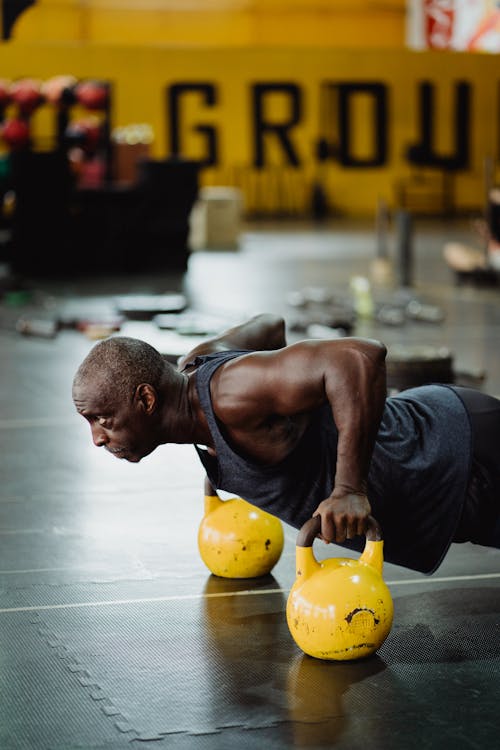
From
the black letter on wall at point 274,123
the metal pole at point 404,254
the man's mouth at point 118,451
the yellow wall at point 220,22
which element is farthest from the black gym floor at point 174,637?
the yellow wall at point 220,22

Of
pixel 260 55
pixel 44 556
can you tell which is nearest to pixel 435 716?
pixel 44 556

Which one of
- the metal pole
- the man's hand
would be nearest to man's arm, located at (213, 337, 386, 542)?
the man's hand

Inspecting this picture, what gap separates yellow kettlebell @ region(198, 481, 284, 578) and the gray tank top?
419 millimetres

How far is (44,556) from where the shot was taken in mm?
4090

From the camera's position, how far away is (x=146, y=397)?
3.07 m

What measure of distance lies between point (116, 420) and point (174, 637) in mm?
660

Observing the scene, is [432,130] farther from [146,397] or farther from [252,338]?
[146,397]

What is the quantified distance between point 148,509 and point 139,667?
1.60m

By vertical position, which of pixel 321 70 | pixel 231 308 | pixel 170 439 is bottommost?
pixel 231 308

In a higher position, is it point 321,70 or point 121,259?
point 321,70

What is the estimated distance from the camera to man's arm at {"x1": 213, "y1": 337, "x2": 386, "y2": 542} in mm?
2980

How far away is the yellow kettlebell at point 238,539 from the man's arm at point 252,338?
49 centimetres

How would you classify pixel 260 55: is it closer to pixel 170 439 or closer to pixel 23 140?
pixel 23 140

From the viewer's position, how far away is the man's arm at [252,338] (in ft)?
11.7
